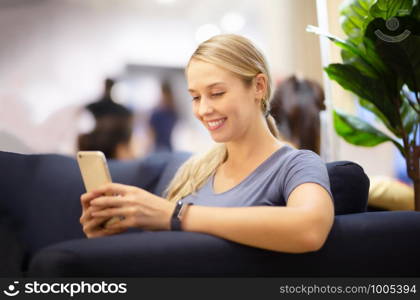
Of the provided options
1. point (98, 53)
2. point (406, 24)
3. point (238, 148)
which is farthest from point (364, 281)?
point (98, 53)

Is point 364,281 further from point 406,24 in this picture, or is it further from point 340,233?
point 406,24

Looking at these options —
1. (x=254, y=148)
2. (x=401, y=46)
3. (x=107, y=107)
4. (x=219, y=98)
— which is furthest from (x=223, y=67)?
(x=107, y=107)

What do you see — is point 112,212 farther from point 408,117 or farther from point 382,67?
point 408,117

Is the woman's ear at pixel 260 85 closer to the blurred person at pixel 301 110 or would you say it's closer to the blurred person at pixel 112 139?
the blurred person at pixel 301 110

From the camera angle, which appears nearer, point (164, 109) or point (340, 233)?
point (340, 233)

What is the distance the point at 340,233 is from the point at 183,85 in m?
1.52

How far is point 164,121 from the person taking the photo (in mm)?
2254

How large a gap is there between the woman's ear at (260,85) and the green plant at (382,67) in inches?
15.4

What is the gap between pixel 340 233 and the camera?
0.84 m

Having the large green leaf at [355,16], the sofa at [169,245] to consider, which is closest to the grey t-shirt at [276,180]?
the sofa at [169,245]

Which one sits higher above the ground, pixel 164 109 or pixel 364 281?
pixel 164 109

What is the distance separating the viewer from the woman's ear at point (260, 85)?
3.43 ft

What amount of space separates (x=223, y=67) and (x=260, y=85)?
0.12 meters

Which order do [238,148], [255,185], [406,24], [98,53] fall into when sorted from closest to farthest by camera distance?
[255,185] < [238,148] < [406,24] < [98,53]
